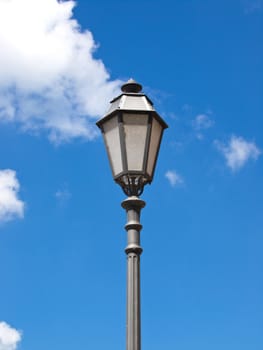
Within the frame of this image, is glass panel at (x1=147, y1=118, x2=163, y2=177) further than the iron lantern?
Yes

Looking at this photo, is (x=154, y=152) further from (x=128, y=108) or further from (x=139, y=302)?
(x=139, y=302)

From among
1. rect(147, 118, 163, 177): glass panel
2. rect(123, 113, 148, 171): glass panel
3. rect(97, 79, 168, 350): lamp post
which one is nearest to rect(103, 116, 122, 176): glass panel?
rect(97, 79, 168, 350): lamp post

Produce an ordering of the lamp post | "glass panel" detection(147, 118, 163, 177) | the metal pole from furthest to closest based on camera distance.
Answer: "glass panel" detection(147, 118, 163, 177)
the lamp post
the metal pole

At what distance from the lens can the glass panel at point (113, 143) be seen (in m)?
7.05

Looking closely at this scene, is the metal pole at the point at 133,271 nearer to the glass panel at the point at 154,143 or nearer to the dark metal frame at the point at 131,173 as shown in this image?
the dark metal frame at the point at 131,173

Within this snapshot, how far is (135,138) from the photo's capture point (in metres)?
7.01

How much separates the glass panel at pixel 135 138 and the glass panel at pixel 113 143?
0.11 m

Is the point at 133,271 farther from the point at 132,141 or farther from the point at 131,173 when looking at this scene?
the point at 132,141

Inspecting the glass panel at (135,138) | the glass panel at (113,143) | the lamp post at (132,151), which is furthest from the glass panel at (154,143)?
the glass panel at (113,143)

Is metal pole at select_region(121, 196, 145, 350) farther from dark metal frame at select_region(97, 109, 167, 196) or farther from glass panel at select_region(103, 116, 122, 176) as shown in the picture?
glass panel at select_region(103, 116, 122, 176)

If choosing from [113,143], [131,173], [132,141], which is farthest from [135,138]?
[131,173]

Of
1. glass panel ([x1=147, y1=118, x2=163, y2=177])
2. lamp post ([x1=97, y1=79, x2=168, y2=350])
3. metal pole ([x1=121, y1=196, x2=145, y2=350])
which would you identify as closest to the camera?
metal pole ([x1=121, y1=196, x2=145, y2=350])

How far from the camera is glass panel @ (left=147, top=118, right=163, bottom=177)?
712 centimetres

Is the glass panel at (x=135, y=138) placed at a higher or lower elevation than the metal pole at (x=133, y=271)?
higher
